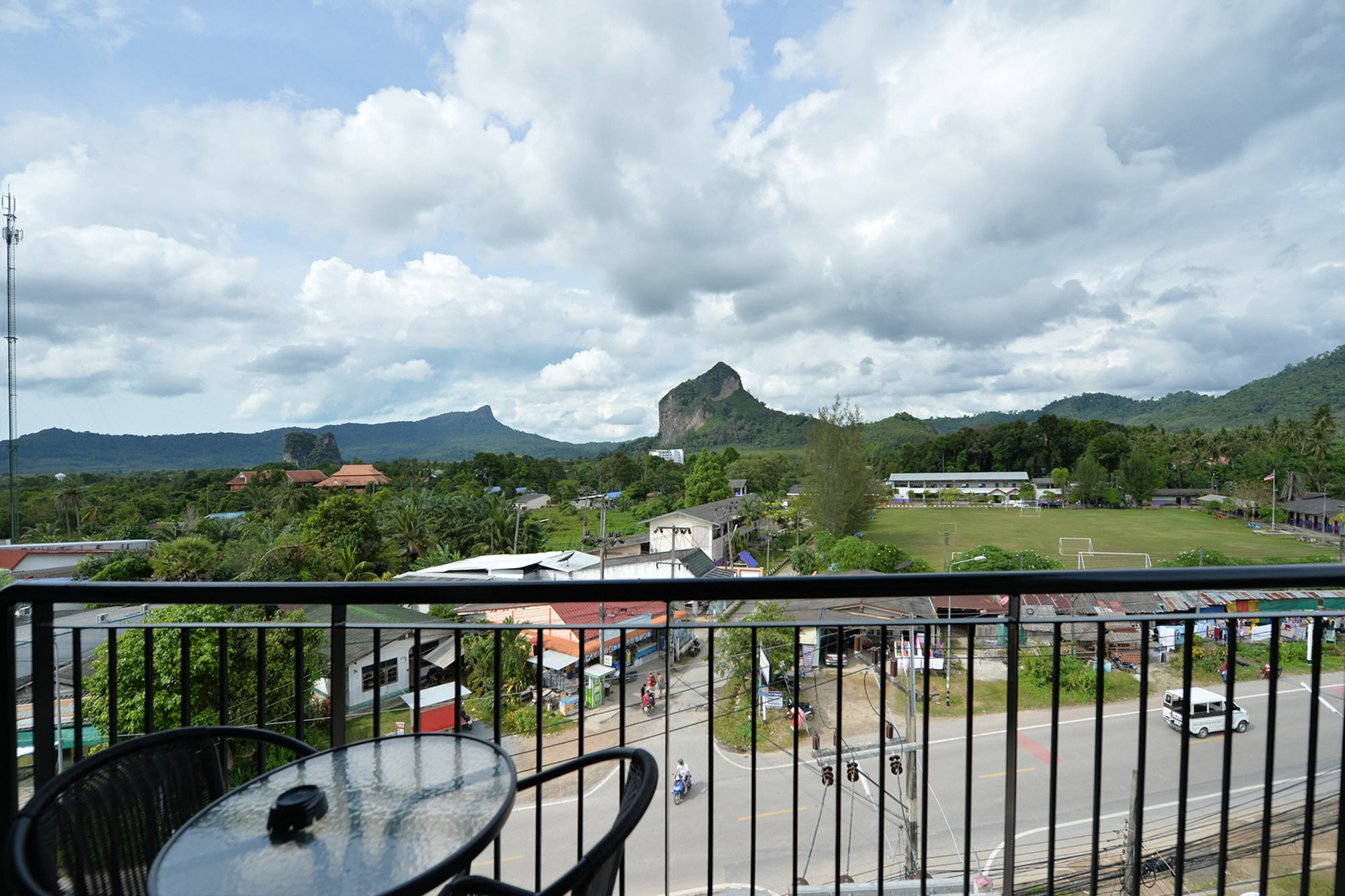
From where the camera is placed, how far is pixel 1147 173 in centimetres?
1730

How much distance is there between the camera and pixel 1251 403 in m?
75.8

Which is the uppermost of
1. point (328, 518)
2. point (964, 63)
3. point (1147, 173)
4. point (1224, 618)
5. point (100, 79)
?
point (1147, 173)

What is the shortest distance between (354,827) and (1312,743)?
7.60 ft

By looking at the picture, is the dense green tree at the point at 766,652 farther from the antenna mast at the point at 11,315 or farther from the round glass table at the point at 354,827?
the antenna mast at the point at 11,315

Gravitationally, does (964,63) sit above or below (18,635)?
above

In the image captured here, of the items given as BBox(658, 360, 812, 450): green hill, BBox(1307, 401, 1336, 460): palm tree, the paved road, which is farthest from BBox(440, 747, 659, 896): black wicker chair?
BBox(658, 360, 812, 450): green hill

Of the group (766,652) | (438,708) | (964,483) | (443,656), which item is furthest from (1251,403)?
(438,708)

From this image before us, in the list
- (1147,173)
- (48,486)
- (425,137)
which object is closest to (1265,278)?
(1147,173)

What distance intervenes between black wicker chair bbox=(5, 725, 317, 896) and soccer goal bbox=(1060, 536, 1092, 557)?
1498 inches

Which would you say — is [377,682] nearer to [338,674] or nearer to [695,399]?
[338,674]

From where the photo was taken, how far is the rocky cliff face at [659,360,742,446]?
412 ft

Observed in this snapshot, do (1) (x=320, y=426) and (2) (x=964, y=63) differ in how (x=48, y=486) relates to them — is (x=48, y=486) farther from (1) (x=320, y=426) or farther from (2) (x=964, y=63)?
(1) (x=320, y=426)

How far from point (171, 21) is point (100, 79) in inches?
52.5

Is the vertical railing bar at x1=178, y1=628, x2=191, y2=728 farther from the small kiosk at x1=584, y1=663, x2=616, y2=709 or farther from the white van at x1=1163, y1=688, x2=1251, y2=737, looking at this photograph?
the white van at x1=1163, y1=688, x2=1251, y2=737
